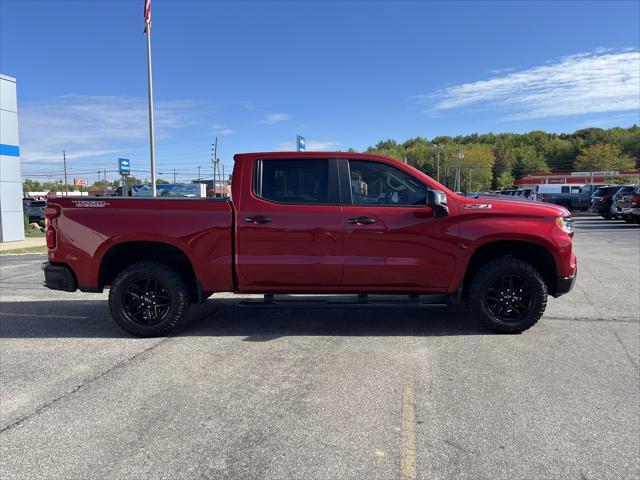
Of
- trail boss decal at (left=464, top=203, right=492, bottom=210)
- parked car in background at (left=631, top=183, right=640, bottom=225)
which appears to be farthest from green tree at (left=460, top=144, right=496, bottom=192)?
trail boss decal at (left=464, top=203, right=492, bottom=210)

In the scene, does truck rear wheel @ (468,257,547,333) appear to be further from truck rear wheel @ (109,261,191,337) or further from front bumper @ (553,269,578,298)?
truck rear wheel @ (109,261,191,337)

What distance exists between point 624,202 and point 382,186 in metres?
20.0

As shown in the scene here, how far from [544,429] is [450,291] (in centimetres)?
218

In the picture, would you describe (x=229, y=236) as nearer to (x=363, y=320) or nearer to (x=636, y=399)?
(x=363, y=320)

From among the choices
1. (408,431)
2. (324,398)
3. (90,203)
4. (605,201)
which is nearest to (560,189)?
(605,201)

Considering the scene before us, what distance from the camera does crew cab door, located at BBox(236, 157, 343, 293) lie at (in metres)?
5.16

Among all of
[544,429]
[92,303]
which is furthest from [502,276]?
[92,303]


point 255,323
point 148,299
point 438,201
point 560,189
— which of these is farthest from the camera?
point 560,189

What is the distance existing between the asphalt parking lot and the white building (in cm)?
1430

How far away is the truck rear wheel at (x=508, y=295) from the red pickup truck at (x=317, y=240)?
11mm

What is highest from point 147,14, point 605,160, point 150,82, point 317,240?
point 605,160

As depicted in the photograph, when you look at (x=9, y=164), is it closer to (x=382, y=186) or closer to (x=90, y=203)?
(x=90, y=203)

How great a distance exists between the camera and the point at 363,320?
602 centimetres

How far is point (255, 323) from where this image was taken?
593 cm
